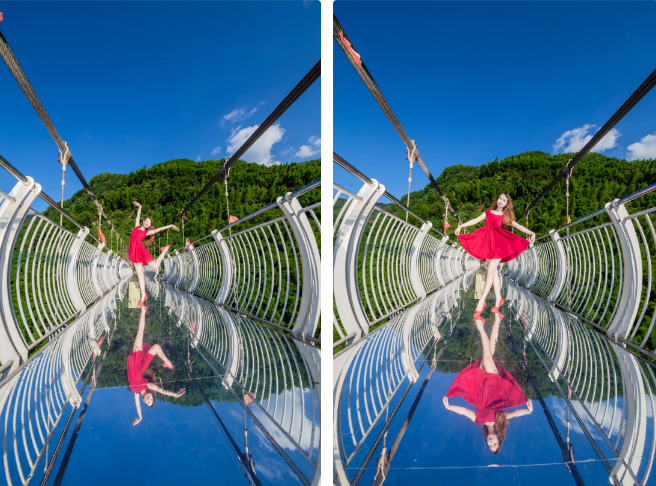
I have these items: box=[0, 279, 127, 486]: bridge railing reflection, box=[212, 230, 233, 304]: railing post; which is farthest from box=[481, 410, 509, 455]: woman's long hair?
box=[212, 230, 233, 304]: railing post

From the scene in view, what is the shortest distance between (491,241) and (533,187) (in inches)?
32.2

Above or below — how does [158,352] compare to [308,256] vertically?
below

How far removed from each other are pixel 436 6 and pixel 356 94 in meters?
1.16

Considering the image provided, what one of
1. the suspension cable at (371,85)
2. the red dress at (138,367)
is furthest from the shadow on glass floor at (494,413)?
the suspension cable at (371,85)

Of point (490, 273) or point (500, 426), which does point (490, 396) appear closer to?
point (500, 426)

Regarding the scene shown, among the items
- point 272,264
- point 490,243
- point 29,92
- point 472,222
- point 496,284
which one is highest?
point 29,92

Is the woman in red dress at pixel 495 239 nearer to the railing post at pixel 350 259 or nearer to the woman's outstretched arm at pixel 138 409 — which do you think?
the railing post at pixel 350 259

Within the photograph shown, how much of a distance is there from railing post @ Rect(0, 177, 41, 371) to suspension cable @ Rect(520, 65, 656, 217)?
270cm

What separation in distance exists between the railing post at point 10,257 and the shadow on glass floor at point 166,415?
11 cm

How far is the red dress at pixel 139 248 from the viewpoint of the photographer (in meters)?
4.32

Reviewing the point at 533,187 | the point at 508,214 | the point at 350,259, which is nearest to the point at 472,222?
the point at 508,214

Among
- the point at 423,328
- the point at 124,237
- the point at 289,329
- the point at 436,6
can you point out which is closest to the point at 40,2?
the point at 124,237

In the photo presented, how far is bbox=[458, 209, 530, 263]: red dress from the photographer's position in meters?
2.23

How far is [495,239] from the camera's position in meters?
2.24
